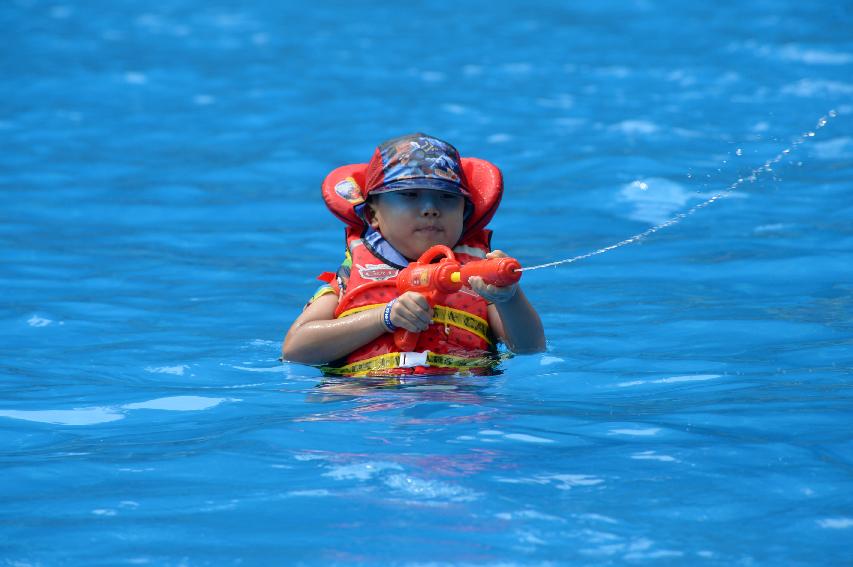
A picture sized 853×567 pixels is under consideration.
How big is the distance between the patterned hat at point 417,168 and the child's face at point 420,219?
0.06m

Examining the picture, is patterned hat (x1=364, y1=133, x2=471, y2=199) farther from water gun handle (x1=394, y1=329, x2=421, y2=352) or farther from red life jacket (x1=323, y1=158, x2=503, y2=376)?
water gun handle (x1=394, y1=329, x2=421, y2=352)

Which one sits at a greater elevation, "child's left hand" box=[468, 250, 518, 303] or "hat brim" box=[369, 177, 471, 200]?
"hat brim" box=[369, 177, 471, 200]

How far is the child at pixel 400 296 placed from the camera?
16.0 ft

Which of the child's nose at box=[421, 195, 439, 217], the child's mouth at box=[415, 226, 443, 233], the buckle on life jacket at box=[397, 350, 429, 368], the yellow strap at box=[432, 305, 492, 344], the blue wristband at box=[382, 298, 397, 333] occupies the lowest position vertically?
the buckle on life jacket at box=[397, 350, 429, 368]

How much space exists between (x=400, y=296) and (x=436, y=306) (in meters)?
0.29

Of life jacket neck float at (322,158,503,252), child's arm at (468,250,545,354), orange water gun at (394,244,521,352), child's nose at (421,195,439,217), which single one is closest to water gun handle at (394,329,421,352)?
orange water gun at (394,244,521,352)

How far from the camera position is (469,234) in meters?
5.29

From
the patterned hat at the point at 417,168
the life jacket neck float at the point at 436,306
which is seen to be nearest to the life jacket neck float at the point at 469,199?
the life jacket neck float at the point at 436,306

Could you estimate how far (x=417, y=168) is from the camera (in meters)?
4.99

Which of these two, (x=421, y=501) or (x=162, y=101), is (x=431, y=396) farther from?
(x=162, y=101)

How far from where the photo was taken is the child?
488cm

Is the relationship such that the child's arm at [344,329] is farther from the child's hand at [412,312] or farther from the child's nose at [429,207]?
the child's nose at [429,207]

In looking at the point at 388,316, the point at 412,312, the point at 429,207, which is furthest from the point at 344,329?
the point at 429,207

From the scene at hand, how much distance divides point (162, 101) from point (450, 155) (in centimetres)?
835
